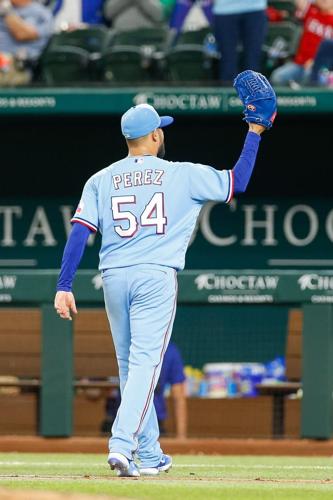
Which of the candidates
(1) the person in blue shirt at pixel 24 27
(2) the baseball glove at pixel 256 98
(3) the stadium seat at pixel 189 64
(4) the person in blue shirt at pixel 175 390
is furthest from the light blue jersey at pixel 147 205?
(1) the person in blue shirt at pixel 24 27

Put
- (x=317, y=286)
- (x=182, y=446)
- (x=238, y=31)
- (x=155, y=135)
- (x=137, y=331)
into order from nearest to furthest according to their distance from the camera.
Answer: (x=137, y=331), (x=155, y=135), (x=182, y=446), (x=317, y=286), (x=238, y=31)

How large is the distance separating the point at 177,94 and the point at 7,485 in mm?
6379

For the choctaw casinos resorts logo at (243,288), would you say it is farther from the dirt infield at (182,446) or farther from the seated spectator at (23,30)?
the seated spectator at (23,30)

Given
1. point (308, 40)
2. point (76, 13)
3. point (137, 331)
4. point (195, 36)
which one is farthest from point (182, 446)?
point (76, 13)

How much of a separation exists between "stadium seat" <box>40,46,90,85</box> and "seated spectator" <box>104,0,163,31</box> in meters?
0.62

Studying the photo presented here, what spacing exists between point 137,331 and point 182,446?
3481 millimetres

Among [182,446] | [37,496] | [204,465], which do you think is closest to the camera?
[37,496]

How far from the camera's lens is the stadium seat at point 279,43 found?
39.1 ft

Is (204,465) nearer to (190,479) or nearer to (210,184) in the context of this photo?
(190,479)


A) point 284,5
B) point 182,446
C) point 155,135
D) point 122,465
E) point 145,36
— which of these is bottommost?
point 182,446

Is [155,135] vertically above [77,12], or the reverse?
[77,12]

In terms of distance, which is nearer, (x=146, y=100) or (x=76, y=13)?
(x=146, y=100)

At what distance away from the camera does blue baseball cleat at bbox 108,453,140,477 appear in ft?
18.7

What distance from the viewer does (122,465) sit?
571cm
